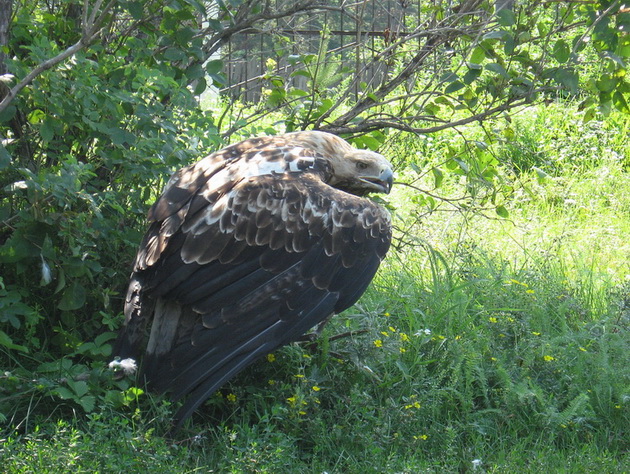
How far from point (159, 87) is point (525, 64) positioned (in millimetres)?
2103

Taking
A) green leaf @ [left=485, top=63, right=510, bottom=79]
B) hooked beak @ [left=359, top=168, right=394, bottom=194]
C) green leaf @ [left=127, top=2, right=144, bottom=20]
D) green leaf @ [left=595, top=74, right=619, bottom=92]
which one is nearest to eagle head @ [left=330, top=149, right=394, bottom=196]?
hooked beak @ [left=359, top=168, right=394, bottom=194]

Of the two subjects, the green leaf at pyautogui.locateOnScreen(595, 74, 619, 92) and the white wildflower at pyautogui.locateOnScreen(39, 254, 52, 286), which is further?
the green leaf at pyautogui.locateOnScreen(595, 74, 619, 92)

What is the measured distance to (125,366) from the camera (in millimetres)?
3746

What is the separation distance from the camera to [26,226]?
12.7 ft

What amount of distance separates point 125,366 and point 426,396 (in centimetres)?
144

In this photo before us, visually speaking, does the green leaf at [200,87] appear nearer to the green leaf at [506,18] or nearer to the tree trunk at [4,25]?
the tree trunk at [4,25]

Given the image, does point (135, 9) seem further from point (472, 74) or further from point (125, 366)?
point (472, 74)

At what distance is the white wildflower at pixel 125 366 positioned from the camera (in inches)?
147

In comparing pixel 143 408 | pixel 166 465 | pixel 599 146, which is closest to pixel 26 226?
pixel 143 408

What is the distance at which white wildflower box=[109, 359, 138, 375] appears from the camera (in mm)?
3742

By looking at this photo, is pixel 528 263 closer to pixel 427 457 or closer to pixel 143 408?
pixel 427 457

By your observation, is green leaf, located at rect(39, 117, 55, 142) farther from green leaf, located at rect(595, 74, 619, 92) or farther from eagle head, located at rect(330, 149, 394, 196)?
green leaf, located at rect(595, 74, 619, 92)

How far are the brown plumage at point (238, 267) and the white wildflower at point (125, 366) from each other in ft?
0.28

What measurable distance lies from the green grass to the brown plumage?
0.94ft
